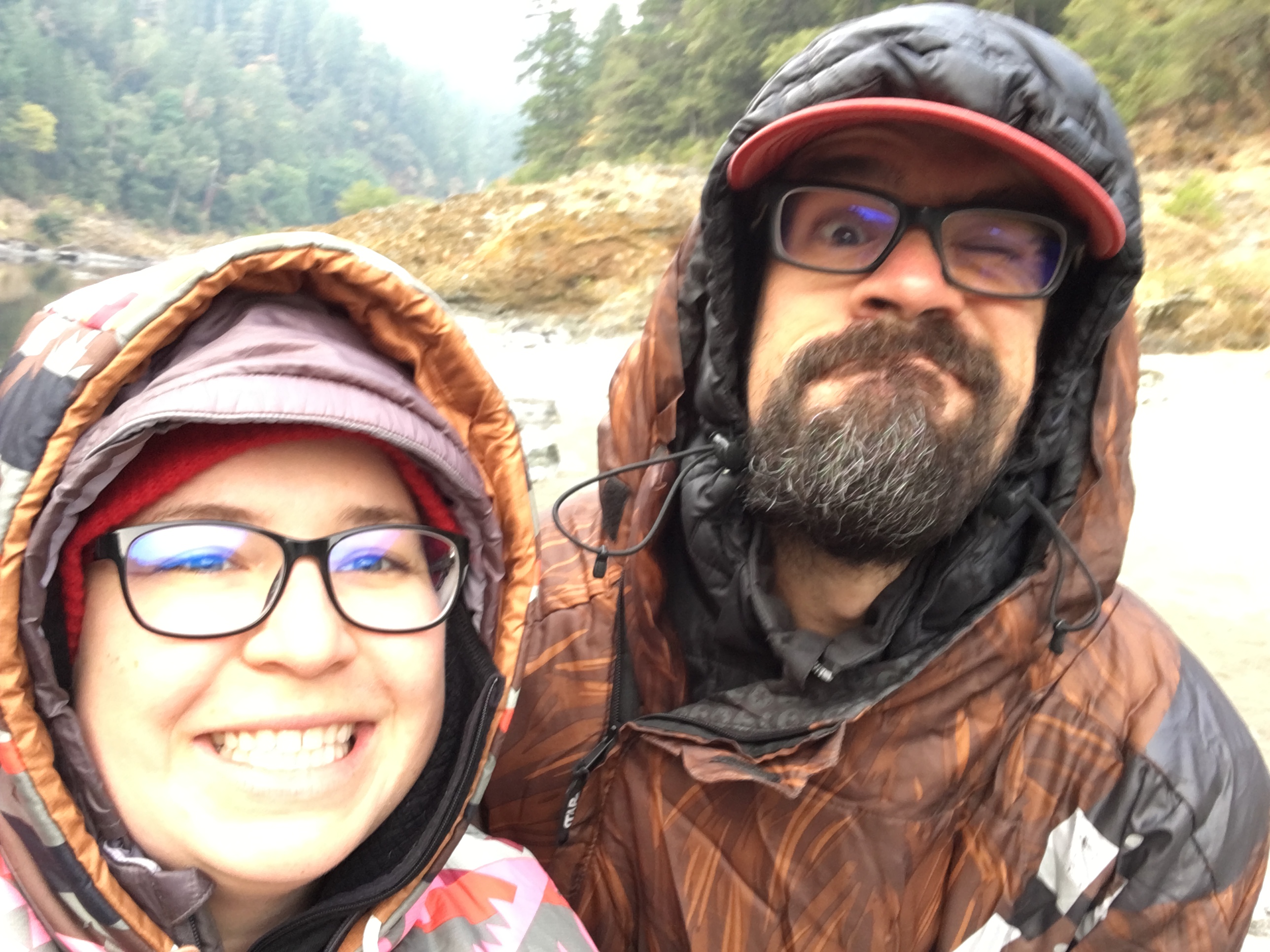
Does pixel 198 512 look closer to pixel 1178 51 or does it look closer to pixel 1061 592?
pixel 1061 592

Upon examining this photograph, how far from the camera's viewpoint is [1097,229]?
4.52 feet

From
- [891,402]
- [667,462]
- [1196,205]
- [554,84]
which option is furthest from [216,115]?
[891,402]

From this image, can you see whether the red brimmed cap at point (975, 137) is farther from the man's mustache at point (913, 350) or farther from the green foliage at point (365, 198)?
the green foliage at point (365, 198)

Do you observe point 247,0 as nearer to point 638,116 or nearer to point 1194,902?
point 638,116

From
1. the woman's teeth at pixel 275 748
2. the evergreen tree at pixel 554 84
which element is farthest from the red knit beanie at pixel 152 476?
the evergreen tree at pixel 554 84

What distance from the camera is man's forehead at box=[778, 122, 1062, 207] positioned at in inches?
55.0

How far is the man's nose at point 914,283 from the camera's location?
142 centimetres

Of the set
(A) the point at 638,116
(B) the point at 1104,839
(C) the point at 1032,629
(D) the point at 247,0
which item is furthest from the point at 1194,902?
(D) the point at 247,0

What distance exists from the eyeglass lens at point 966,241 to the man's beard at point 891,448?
119 millimetres

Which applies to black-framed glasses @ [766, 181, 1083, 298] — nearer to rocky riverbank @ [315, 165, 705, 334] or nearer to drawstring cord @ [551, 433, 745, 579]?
drawstring cord @ [551, 433, 745, 579]

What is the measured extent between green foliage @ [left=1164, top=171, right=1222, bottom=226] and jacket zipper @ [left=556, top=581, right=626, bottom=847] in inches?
431

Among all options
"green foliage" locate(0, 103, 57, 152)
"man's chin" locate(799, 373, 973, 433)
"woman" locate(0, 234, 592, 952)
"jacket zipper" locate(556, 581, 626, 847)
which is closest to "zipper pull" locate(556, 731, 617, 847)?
"jacket zipper" locate(556, 581, 626, 847)

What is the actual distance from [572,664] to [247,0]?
127830 millimetres

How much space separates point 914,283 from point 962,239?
12cm
